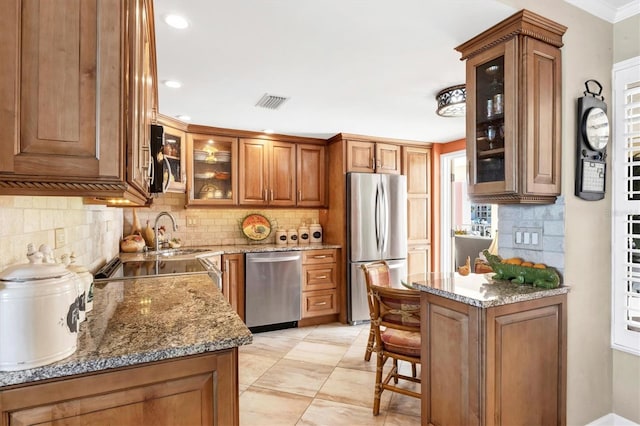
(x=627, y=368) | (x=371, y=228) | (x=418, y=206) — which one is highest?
(x=418, y=206)

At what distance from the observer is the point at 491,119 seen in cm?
205

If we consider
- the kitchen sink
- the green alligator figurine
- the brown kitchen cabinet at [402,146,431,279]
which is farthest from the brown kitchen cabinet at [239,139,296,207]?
the green alligator figurine

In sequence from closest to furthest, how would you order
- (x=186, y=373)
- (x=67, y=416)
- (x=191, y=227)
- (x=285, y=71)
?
(x=67, y=416), (x=186, y=373), (x=285, y=71), (x=191, y=227)

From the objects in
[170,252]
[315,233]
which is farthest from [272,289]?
[170,252]

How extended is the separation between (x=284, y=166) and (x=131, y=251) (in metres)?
1.98

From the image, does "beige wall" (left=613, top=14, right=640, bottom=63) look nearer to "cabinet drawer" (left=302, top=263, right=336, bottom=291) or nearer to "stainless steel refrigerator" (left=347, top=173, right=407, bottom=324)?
"stainless steel refrigerator" (left=347, top=173, right=407, bottom=324)

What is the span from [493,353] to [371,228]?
2710 mm

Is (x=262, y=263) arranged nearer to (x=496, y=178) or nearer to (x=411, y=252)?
(x=411, y=252)

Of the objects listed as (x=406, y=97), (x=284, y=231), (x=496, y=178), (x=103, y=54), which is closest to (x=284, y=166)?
(x=284, y=231)

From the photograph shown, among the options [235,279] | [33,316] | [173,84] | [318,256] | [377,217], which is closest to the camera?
[33,316]

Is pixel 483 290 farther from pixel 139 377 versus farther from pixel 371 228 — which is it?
pixel 371 228

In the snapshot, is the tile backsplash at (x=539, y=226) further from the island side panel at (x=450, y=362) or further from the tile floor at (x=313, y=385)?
the tile floor at (x=313, y=385)

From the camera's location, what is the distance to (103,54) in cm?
98

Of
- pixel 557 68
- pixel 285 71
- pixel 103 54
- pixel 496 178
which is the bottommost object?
pixel 496 178
